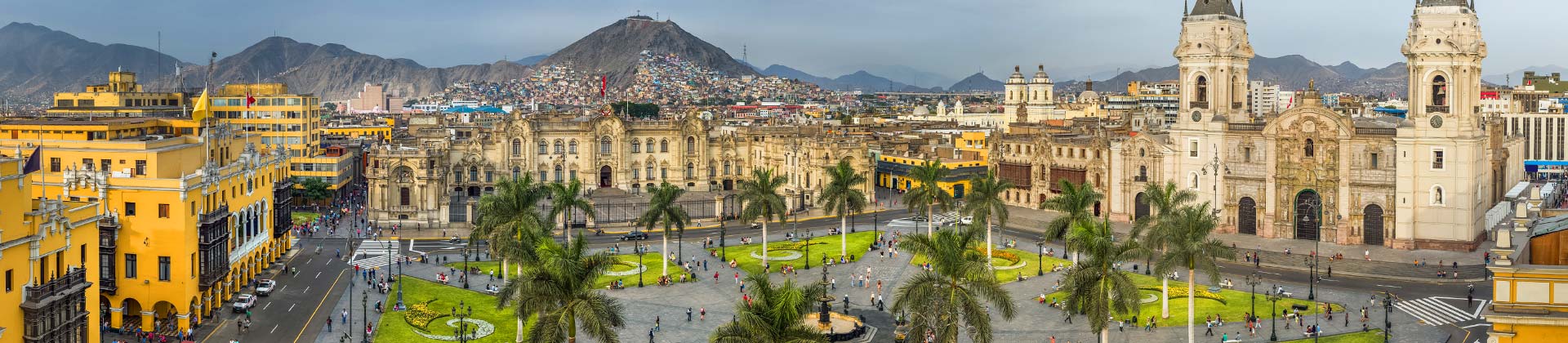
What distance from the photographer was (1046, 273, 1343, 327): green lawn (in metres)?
59.9

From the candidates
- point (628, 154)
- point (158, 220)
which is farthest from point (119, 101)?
point (158, 220)

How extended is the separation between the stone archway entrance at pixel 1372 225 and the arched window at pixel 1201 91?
1423 cm

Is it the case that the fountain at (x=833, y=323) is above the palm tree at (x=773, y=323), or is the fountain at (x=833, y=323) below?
below

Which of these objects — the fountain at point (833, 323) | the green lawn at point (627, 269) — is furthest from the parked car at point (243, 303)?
the fountain at point (833, 323)

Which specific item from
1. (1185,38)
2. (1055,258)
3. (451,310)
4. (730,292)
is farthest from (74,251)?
(1185,38)

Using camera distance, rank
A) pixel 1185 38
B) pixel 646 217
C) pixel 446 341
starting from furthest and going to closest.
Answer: pixel 1185 38
pixel 646 217
pixel 446 341

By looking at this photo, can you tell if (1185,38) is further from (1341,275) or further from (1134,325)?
(1134,325)

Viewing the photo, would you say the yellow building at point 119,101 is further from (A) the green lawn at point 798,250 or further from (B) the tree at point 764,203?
(B) the tree at point 764,203

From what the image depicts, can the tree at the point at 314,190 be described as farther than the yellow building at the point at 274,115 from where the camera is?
No

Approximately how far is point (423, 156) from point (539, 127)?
19097 mm

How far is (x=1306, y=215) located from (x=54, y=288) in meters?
72.9

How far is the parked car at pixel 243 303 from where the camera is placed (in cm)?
6153

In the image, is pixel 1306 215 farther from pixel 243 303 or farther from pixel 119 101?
pixel 119 101

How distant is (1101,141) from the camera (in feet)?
322
